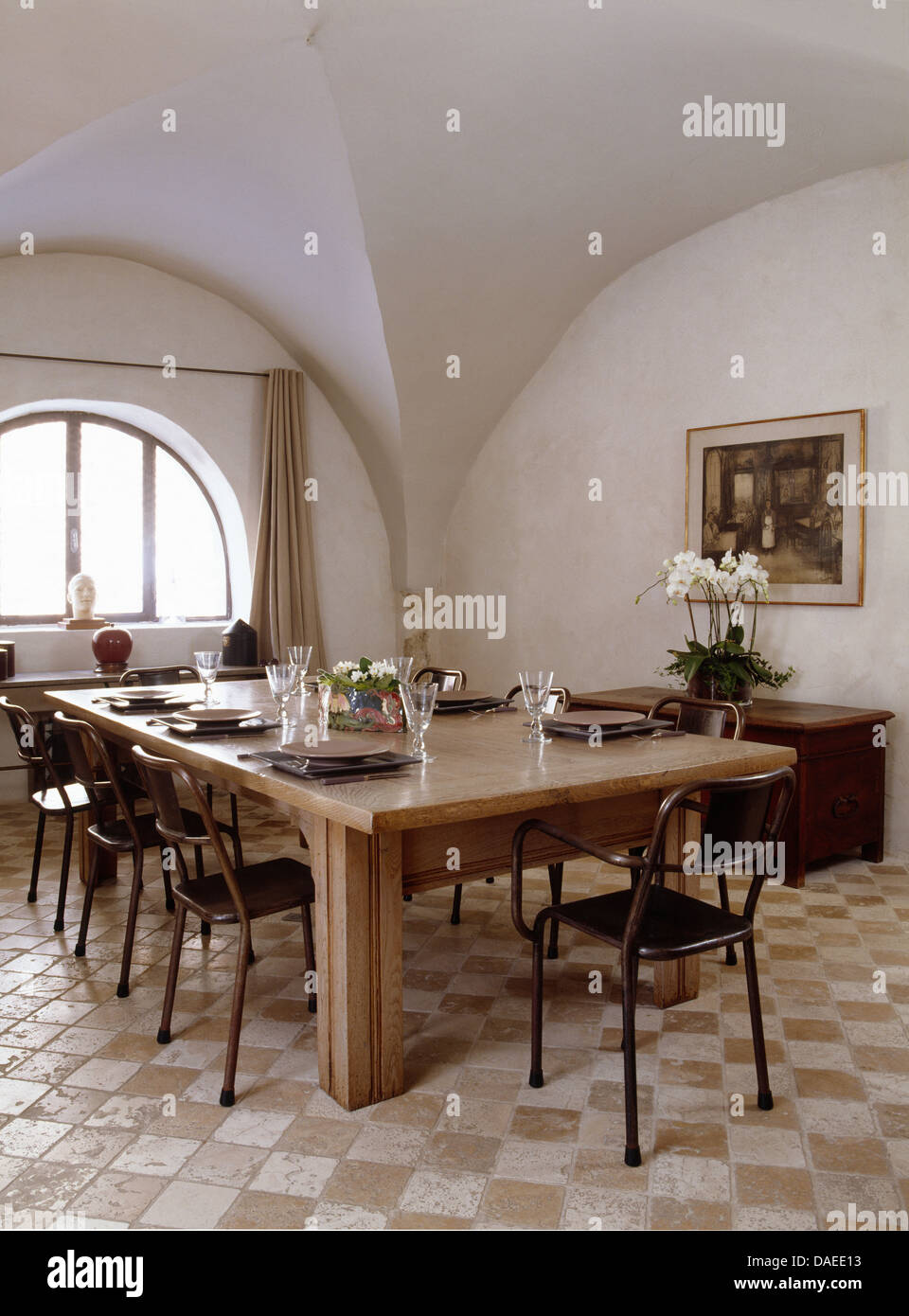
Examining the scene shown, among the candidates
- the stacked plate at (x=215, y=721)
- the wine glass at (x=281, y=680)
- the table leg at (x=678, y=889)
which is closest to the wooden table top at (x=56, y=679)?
the stacked plate at (x=215, y=721)

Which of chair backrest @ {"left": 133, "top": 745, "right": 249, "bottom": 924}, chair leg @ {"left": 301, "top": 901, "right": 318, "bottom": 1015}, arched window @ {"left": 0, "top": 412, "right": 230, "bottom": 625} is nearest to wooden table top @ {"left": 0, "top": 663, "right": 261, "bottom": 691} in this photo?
arched window @ {"left": 0, "top": 412, "right": 230, "bottom": 625}

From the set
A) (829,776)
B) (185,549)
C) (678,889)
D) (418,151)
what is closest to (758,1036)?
(678,889)

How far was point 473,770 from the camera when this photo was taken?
252cm

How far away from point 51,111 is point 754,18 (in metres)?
2.46

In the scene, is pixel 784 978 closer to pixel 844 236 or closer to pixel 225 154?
pixel 844 236

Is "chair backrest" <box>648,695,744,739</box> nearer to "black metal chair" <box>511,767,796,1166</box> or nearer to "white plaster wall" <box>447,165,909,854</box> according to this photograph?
"black metal chair" <box>511,767,796,1166</box>

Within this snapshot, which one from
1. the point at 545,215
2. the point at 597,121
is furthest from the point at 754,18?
the point at 545,215

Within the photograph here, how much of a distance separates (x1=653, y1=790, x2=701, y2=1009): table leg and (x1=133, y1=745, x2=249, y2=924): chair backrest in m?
1.22

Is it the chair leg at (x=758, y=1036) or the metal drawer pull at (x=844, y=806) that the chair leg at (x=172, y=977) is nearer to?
the chair leg at (x=758, y=1036)

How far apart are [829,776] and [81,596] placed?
415cm

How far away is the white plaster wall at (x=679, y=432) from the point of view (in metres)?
4.50

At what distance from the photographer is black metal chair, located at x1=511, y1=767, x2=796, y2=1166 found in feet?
7.01

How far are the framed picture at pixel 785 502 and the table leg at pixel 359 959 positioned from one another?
3.07 metres

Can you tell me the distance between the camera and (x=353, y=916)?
7.64 feet
